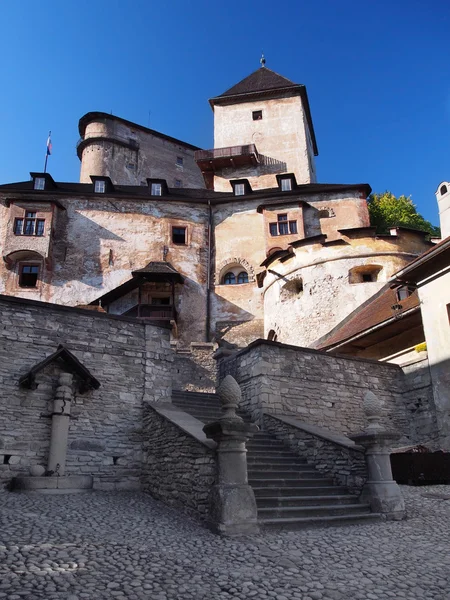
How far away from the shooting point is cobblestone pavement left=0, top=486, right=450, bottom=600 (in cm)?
443

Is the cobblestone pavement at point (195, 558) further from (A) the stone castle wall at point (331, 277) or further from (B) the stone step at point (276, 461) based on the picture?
(A) the stone castle wall at point (331, 277)

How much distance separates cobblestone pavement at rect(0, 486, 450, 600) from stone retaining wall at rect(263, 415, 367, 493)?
3.65 feet

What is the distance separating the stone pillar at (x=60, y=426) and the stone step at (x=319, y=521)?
166 inches

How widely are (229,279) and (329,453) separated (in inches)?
925

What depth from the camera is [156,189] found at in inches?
1331

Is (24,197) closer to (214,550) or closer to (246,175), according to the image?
(246,175)

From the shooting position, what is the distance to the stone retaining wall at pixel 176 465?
287 inches

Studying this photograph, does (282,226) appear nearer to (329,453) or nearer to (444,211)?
(444,211)

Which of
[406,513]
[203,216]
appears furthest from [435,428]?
[203,216]

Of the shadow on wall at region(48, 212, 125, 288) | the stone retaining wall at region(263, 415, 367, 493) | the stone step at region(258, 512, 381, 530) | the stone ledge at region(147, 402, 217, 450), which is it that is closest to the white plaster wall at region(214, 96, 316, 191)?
the shadow on wall at region(48, 212, 125, 288)

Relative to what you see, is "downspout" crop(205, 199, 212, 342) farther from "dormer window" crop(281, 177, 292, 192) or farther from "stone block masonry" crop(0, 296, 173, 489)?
"stone block masonry" crop(0, 296, 173, 489)

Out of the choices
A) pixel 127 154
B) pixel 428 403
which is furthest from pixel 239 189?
pixel 428 403

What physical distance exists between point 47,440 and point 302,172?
31664mm

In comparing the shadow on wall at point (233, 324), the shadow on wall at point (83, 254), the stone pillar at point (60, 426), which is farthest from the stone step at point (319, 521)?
the shadow on wall at point (83, 254)
